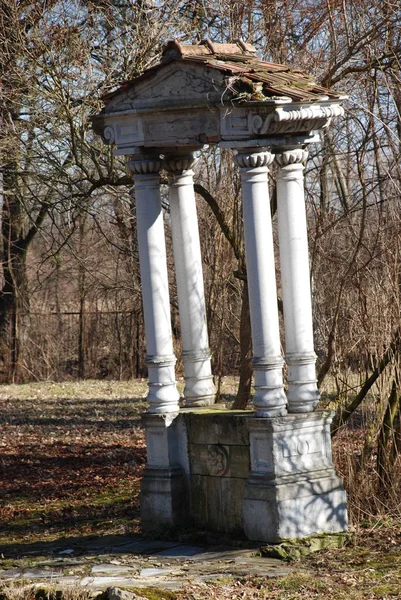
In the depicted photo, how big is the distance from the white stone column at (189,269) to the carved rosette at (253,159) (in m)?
1.19

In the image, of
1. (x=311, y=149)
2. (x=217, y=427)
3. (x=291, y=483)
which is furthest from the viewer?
(x=311, y=149)

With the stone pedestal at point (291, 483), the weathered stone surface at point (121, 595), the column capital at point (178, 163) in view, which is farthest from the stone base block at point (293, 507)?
the column capital at point (178, 163)

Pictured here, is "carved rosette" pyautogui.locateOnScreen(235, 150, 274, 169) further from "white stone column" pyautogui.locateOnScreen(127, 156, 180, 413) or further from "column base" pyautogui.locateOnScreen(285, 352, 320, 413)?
"column base" pyautogui.locateOnScreen(285, 352, 320, 413)

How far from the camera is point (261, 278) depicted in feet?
25.7

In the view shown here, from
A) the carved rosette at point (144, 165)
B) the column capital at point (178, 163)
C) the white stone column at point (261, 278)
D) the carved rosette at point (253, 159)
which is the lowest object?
the white stone column at point (261, 278)

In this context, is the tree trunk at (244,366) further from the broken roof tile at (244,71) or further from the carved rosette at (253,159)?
the carved rosette at (253,159)

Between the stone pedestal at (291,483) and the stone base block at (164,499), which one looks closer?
the stone pedestal at (291,483)

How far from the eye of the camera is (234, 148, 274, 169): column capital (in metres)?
7.77

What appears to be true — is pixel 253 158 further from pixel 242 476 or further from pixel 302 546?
pixel 302 546

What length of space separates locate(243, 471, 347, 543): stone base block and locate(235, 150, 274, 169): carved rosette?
2.33 meters

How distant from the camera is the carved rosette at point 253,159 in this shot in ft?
25.5

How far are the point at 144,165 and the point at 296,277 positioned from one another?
5.03 ft

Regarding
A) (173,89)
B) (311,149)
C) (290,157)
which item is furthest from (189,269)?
(311,149)

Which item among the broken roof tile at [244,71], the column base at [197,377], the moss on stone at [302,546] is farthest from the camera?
the column base at [197,377]
